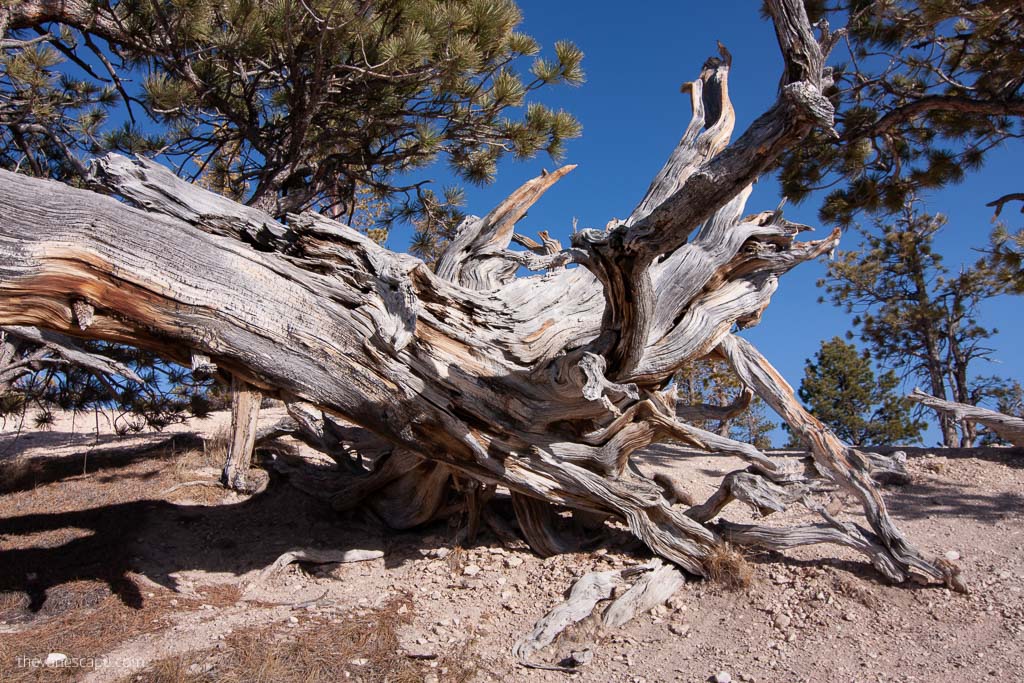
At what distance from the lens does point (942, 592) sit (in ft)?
15.0

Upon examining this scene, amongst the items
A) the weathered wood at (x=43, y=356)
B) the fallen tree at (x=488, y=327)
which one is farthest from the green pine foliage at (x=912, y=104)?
the weathered wood at (x=43, y=356)

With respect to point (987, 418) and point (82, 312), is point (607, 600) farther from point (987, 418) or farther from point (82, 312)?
point (987, 418)

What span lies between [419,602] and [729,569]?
218 cm

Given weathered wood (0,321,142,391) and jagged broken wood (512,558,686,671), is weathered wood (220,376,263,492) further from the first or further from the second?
jagged broken wood (512,558,686,671)

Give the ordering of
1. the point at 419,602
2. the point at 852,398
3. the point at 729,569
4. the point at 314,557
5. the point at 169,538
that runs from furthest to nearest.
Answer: the point at 852,398, the point at 169,538, the point at 314,557, the point at 419,602, the point at 729,569

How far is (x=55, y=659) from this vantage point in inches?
159

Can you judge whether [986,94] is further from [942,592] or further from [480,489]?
[480,489]

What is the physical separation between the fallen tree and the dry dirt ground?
13.9 inches

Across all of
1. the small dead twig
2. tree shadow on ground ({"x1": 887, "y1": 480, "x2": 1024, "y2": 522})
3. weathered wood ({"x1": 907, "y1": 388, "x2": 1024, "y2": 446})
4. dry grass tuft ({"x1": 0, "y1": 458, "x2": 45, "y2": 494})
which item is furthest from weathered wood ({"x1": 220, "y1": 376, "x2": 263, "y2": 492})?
weathered wood ({"x1": 907, "y1": 388, "x2": 1024, "y2": 446})

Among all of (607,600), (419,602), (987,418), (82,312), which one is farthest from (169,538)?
(987,418)

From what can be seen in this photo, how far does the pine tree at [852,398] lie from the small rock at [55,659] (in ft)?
49.4

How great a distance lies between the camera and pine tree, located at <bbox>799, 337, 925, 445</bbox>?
15.5 m

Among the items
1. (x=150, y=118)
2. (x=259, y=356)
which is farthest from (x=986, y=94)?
(x=150, y=118)

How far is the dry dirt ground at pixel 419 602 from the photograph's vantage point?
13.0 feet
